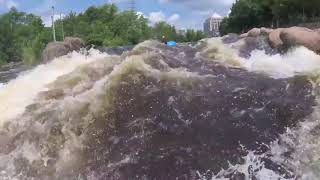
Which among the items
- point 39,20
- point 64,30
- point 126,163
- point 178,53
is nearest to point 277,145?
point 126,163

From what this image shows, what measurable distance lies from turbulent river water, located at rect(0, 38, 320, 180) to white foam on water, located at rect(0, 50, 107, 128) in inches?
2.3

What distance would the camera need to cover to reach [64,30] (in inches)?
3733

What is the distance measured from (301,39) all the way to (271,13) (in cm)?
6307

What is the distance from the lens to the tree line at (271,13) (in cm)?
6079

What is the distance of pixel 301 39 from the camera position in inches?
562

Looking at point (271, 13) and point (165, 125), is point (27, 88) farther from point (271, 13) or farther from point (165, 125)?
point (271, 13)

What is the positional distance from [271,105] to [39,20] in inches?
3980

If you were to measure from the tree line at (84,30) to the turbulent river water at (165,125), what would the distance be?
208 feet

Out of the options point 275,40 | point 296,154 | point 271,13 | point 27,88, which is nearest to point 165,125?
point 296,154

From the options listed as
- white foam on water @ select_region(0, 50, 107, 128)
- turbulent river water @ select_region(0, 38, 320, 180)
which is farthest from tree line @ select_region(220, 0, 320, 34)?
turbulent river water @ select_region(0, 38, 320, 180)

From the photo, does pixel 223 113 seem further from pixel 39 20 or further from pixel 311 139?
pixel 39 20

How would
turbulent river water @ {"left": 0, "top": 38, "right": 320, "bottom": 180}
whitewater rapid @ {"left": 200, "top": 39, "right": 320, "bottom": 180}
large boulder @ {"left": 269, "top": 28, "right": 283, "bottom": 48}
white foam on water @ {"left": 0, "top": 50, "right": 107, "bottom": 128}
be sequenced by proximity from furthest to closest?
large boulder @ {"left": 269, "top": 28, "right": 283, "bottom": 48} → white foam on water @ {"left": 0, "top": 50, "right": 107, "bottom": 128} → turbulent river water @ {"left": 0, "top": 38, "right": 320, "bottom": 180} → whitewater rapid @ {"left": 200, "top": 39, "right": 320, "bottom": 180}

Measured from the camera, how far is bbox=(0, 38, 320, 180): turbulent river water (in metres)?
8.34

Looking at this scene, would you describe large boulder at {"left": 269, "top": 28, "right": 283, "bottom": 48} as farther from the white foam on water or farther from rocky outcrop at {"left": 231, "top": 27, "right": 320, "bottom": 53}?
the white foam on water
